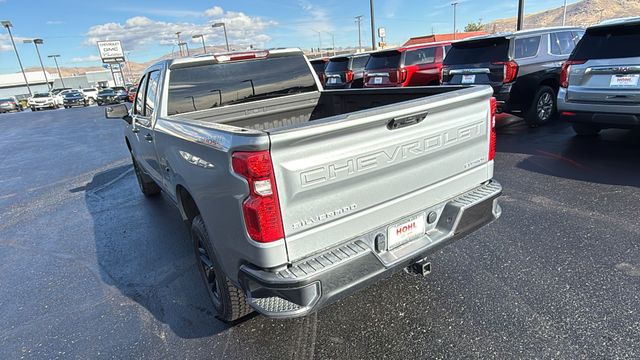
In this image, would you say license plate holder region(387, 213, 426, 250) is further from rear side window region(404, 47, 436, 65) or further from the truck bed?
rear side window region(404, 47, 436, 65)

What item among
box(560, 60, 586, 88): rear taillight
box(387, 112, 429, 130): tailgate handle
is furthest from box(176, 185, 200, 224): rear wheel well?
box(560, 60, 586, 88): rear taillight

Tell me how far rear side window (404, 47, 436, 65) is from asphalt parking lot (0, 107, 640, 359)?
6.02m

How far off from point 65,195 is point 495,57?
335 inches

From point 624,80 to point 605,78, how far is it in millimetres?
253

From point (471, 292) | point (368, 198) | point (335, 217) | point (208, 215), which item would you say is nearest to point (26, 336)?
point (208, 215)

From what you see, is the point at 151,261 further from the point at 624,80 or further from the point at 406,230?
the point at 624,80

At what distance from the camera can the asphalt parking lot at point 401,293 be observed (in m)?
2.52

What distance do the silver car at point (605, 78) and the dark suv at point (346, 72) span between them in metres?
8.22

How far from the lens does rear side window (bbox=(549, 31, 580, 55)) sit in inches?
321

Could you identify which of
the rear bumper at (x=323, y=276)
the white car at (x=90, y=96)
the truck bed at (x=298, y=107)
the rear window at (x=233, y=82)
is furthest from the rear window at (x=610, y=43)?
the white car at (x=90, y=96)

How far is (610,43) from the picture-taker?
5293 mm

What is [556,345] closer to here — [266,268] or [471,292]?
[471,292]

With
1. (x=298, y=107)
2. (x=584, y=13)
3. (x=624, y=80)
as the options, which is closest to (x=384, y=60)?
(x=624, y=80)

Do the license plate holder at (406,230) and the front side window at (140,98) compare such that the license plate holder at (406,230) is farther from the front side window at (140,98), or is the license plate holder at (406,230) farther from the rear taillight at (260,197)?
the front side window at (140,98)
